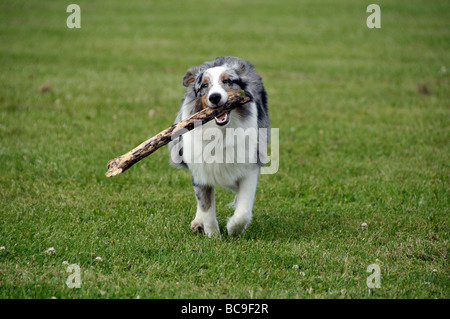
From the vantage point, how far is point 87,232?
18.4ft

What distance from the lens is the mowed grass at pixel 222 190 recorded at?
15.4 ft

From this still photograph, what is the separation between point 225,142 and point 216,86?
58 centimetres

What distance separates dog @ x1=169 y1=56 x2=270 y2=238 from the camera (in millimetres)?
5191

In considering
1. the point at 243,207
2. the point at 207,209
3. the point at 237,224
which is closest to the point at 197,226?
the point at 207,209

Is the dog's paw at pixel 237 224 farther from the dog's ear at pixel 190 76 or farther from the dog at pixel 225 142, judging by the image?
the dog's ear at pixel 190 76

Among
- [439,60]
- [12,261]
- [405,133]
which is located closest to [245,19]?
[439,60]

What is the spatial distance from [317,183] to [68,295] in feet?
13.6

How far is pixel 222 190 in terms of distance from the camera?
7.32 meters

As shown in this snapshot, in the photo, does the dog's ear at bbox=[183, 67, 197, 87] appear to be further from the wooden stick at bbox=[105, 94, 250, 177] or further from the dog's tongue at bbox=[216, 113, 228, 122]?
the dog's tongue at bbox=[216, 113, 228, 122]

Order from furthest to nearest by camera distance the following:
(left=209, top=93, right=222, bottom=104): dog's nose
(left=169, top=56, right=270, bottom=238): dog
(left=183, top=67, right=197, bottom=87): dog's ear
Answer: (left=183, top=67, right=197, bottom=87): dog's ear → (left=169, top=56, right=270, bottom=238): dog → (left=209, top=93, right=222, bottom=104): dog's nose

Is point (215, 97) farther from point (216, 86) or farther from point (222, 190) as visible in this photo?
point (222, 190)

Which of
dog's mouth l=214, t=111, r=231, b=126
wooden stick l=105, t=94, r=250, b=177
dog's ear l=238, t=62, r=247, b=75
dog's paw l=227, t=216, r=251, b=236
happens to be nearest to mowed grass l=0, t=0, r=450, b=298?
dog's paw l=227, t=216, r=251, b=236

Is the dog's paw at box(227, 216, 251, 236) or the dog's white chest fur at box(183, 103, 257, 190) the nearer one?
the dog's white chest fur at box(183, 103, 257, 190)

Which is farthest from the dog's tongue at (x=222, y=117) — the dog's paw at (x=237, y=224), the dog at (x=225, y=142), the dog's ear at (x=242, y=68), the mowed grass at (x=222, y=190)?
the mowed grass at (x=222, y=190)
